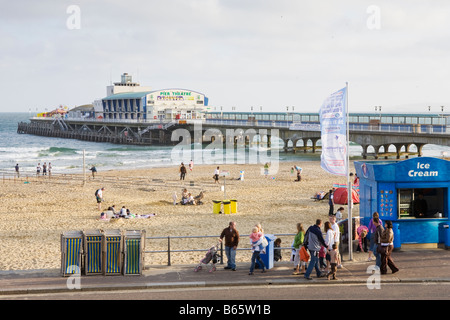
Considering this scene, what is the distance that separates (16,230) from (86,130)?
8451 centimetres

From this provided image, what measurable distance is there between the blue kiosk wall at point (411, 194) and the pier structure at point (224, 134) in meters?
33.4

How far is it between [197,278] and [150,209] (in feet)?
44.4

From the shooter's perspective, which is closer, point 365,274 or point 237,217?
point 365,274

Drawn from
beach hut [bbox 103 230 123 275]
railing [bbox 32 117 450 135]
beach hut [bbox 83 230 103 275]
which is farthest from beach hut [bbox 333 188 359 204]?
railing [bbox 32 117 450 135]

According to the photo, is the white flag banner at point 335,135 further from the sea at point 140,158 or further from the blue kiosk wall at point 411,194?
the sea at point 140,158

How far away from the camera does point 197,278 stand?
39.5ft

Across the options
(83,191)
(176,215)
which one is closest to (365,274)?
(176,215)

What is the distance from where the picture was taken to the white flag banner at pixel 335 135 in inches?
528

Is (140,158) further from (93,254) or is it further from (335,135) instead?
(93,254)

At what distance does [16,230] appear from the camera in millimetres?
20781
